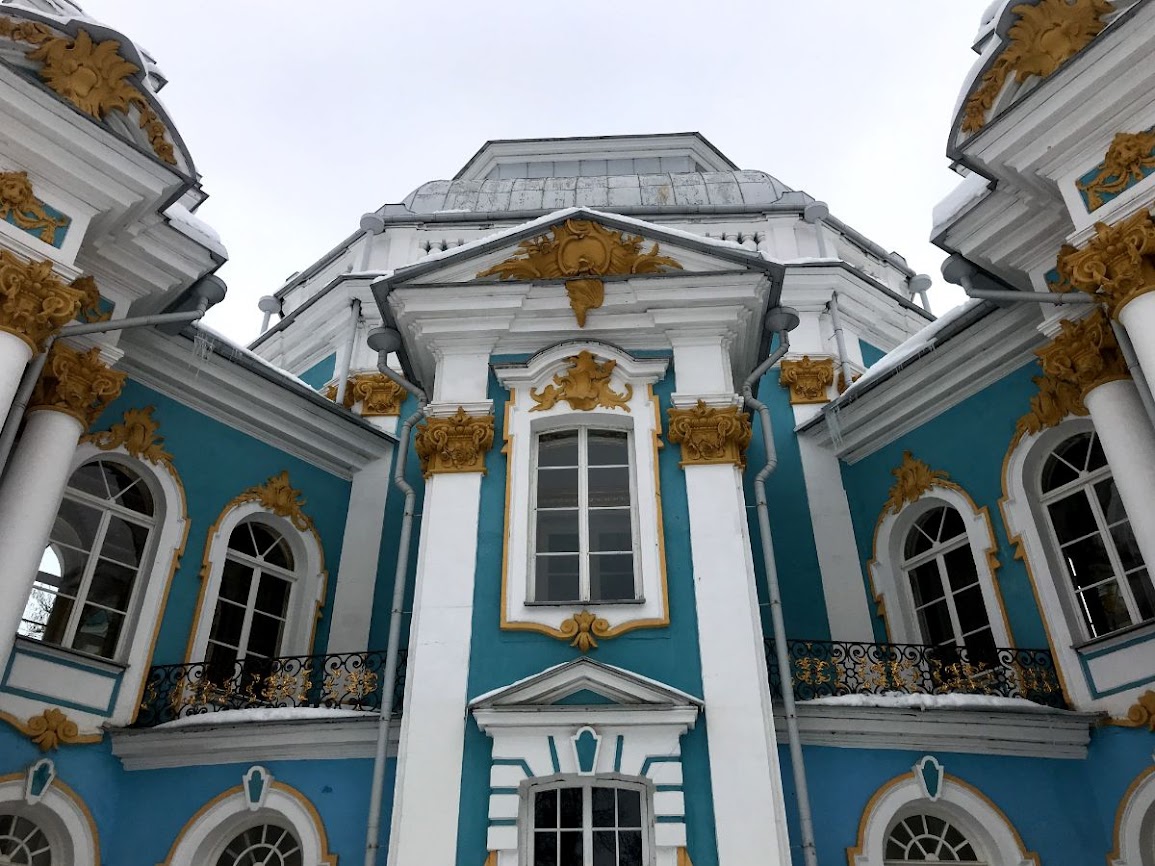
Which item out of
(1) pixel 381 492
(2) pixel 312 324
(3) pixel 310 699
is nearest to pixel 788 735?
(3) pixel 310 699

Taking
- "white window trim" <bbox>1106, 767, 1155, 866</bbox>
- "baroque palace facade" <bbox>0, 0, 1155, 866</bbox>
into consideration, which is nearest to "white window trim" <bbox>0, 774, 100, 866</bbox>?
"baroque palace facade" <bbox>0, 0, 1155, 866</bbox>

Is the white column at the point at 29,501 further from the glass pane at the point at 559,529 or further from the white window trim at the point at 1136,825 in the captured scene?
the white window trim at the point at 1136,825

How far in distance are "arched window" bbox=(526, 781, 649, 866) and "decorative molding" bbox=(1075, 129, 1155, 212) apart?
6170 millimetres

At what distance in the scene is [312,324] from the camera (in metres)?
15.6

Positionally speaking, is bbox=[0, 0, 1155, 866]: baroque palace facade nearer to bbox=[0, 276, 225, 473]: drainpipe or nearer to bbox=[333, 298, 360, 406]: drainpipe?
bbox=[0, 276, 225, 473]: drainpipe

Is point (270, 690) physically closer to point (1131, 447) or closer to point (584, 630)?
point (584, 630)

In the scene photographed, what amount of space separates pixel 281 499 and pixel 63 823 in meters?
4.04

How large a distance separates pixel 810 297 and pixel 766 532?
622 centimetres

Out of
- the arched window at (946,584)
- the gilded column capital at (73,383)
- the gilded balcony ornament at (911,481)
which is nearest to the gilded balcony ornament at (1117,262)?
the gilded balcony ornament at (911,481)

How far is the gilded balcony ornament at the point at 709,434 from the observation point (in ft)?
32.1

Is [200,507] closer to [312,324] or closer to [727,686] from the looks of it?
[312,324]

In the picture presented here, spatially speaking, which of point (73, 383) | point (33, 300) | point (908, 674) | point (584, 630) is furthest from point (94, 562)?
point (908, 674)

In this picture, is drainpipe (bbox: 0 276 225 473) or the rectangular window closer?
drainpipe (bbox: 0 276 225 473)

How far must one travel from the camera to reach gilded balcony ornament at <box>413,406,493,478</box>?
990 cm
